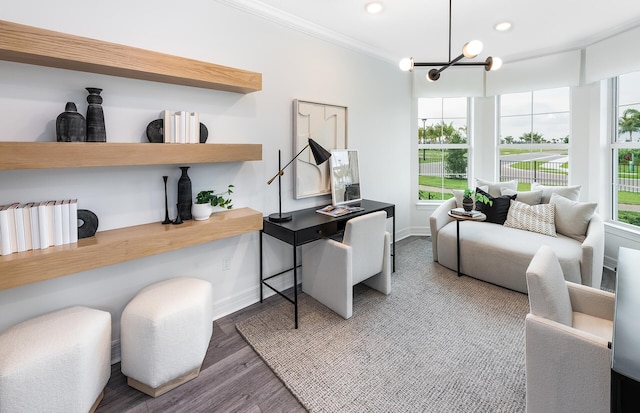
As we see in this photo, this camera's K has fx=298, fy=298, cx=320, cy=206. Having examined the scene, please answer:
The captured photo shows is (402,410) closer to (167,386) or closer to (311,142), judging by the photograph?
(167,386)

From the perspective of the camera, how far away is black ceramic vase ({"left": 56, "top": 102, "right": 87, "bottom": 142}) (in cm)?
169

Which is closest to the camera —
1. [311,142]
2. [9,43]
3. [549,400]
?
[549,400]

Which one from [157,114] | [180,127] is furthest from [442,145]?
[157,114]

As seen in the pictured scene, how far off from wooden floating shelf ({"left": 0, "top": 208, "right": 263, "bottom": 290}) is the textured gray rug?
0.86 m

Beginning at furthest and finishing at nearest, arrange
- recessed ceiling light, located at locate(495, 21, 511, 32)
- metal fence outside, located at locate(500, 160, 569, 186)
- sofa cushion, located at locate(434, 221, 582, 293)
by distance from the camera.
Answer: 1. metal fence outside, located at locate(500, 160, 569, 186)
2. recessed ceiling light, located at locate(495, 21, 511, 32)
3. sofa cushion, located at locate(434, 221, 582, 293)

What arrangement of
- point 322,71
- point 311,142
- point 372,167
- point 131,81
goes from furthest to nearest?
1. point 372,167
2. point 322,71
3. point 311,142
4. point 131,81

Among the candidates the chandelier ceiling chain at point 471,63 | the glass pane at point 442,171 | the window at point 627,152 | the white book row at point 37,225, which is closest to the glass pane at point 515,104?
the glass pane at point 442,171

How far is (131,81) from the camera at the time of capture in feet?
6.67

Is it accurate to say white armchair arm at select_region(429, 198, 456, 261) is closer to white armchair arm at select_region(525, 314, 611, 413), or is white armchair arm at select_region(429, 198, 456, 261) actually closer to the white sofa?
the white sofa

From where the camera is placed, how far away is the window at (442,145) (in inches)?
184

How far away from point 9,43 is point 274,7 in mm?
1873

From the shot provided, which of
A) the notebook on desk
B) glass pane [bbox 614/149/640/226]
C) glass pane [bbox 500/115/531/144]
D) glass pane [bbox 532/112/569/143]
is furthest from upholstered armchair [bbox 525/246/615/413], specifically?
glass pane [bbox 500/115/531/144]

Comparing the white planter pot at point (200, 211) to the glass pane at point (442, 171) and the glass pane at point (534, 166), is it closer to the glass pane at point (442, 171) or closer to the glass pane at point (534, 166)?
the glass pane at point (442, 171)

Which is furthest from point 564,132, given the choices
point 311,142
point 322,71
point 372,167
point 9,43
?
point 9,43
